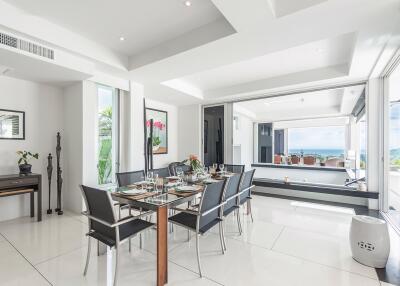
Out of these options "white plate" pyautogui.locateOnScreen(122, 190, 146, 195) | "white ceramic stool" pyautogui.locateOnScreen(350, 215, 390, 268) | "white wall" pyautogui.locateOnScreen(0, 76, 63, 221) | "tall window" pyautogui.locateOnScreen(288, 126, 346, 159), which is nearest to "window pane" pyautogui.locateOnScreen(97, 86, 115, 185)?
"white wall" pyautogui.locateOnScreen(0, 76, 63, 221)

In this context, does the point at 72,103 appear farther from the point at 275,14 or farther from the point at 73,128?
the point at 275,14

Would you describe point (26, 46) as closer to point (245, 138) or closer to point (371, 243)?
point (371, 243)

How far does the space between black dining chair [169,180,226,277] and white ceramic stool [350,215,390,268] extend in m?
1.47

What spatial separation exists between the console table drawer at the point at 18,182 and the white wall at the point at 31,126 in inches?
19.5

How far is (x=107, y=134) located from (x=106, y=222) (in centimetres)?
284

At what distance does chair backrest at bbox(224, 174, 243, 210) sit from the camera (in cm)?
251

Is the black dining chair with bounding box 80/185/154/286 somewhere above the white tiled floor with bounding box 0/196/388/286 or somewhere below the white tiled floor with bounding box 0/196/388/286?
above

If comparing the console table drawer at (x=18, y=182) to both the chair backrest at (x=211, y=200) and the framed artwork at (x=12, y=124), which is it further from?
the chair backrest at (x=211, y=200)

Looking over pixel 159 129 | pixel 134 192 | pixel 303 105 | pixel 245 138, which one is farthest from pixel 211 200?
pixel 245 138

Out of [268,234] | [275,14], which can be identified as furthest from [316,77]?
[268,234]

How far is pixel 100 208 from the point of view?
182 centimetres

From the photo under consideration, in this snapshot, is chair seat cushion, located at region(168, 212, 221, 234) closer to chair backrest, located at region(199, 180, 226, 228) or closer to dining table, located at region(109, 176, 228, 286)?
chair backrest, located at region(199, 180, 226, 228)

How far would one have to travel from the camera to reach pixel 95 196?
1826 mm

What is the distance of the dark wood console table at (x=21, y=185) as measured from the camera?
9.92ft
